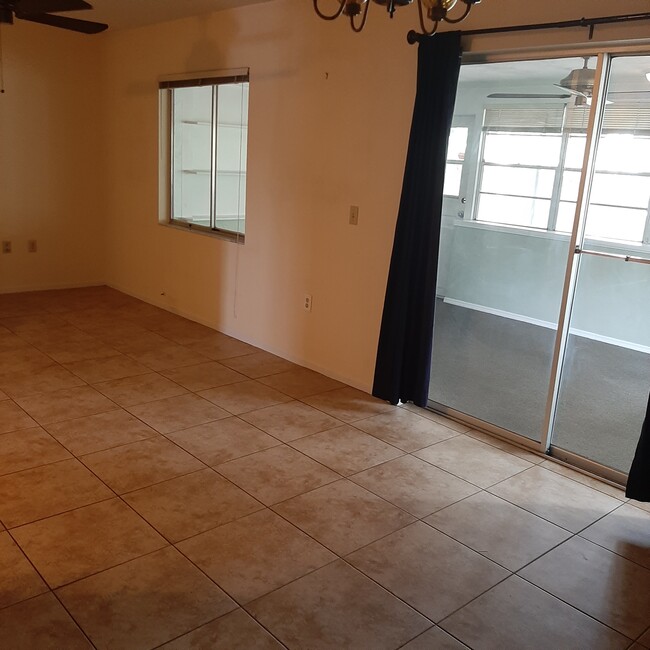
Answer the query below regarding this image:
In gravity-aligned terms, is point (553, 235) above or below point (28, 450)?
above

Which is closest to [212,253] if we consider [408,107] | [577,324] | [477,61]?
[408,107]

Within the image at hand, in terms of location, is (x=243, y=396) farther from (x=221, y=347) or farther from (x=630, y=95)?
(x=630, y=95)

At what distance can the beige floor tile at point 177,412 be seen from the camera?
11.9ft

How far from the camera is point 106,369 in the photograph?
4.43 metres

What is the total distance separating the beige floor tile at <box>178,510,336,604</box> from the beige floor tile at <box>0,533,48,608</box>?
1.68 feet

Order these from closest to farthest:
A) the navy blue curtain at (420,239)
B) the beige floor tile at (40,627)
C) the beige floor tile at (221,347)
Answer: the beige floor tile at (40,627) < the navy blue curtain at (420,239) < the beige floor tile at (221,347)

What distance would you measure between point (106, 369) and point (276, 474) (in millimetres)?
1829

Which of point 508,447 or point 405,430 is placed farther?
point 405,430

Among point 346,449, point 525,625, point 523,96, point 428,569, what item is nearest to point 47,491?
point 346,449

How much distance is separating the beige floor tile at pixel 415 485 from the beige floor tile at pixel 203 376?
1.44 meters

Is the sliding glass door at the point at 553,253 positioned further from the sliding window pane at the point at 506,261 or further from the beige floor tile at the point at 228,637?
the beige floor tile at the point at 228,637

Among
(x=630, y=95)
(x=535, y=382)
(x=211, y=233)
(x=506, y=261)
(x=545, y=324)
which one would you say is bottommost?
(x=535, y=382)

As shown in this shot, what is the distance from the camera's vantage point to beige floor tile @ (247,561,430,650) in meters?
2.08

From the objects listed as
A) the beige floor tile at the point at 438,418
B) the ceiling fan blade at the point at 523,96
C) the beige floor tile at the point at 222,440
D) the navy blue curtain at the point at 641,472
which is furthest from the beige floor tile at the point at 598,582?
the ceiling fan blade at the point at 523,96
